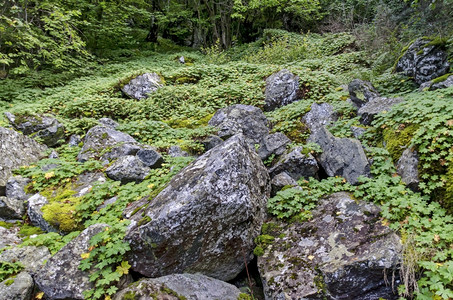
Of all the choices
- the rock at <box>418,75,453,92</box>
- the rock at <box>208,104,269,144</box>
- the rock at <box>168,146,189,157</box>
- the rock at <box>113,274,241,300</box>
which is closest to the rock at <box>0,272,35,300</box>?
the rock at <box>113,274,241,300</box>

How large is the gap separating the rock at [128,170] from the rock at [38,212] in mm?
1170

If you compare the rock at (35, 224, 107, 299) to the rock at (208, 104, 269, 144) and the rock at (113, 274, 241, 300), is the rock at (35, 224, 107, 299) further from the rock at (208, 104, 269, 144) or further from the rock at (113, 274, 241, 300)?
the rock at (208, 104, 269, 144)

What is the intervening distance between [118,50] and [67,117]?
32.1ft

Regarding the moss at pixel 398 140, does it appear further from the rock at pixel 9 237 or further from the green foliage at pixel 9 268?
the rock at pixel 9 237

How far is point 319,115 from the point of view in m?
6.57

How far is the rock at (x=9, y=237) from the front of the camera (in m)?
3.80

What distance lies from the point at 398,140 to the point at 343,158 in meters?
0.92

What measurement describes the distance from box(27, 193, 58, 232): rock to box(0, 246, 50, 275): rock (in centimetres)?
49

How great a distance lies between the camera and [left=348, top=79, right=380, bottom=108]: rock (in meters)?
6.24

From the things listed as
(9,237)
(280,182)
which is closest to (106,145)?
(9,237)

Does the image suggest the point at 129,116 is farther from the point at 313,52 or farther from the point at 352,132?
the point at 313,52

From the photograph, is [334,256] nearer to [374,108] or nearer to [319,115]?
[374,108]

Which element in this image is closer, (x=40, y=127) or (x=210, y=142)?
(x=210, y=142)

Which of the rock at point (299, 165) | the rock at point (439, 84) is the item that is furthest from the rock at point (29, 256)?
the rock at point (439, 84)
